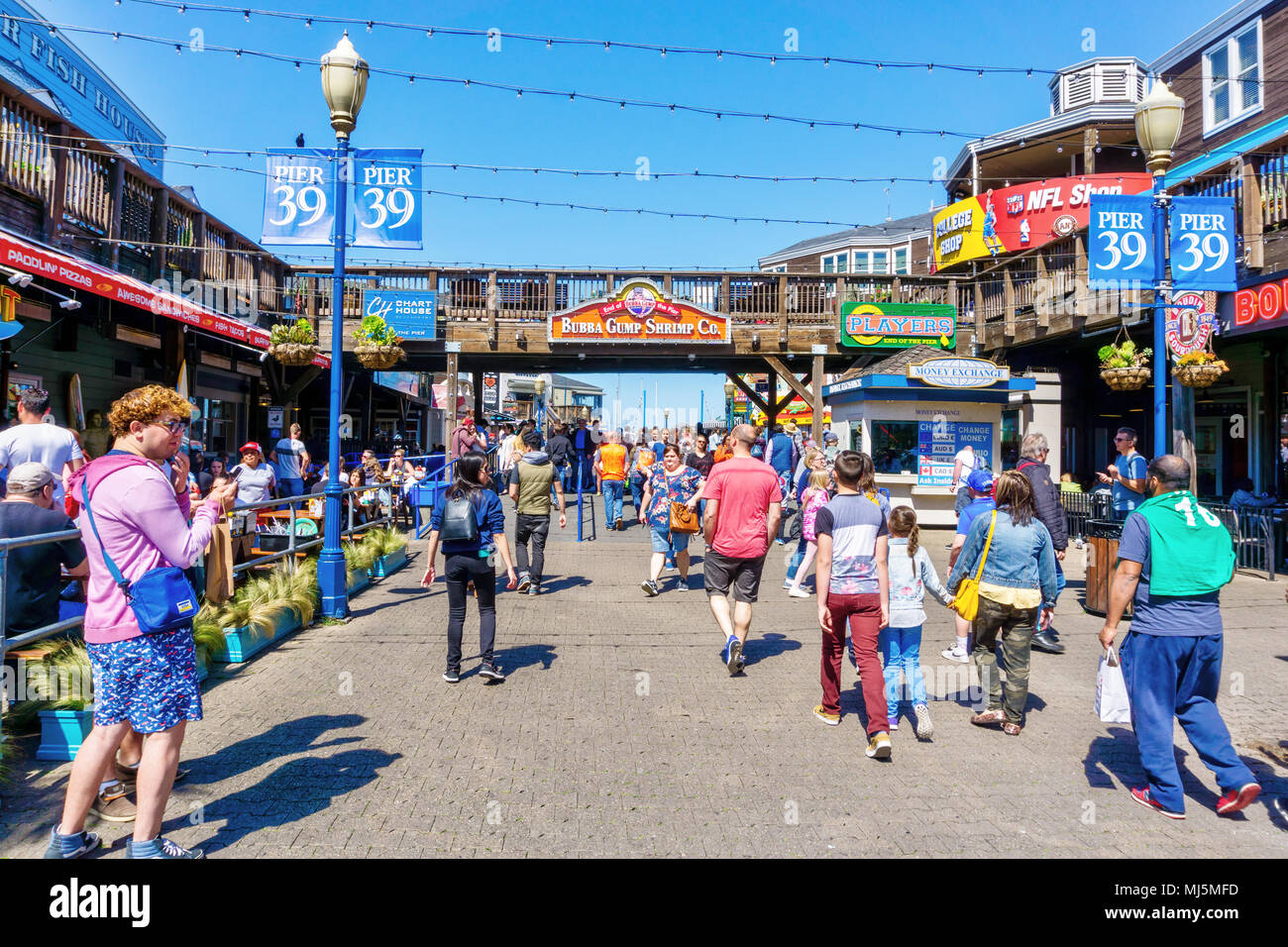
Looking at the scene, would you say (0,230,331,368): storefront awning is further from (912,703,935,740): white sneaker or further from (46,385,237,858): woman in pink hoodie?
(912,703,935,740): white sneaker

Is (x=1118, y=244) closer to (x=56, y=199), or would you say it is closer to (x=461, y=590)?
(x=461, y=590)

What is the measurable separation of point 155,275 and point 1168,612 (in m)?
13.3

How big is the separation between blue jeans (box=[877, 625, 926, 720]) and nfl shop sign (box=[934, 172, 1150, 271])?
640 inches

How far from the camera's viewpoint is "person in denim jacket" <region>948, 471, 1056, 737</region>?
523 cm

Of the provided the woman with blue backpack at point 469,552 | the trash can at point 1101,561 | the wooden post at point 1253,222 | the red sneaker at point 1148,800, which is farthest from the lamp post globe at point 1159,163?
the woman with blue backpack at point 469,552

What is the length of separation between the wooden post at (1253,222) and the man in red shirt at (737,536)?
9046mm

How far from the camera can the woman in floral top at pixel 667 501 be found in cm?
960

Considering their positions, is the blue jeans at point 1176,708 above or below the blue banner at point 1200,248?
below

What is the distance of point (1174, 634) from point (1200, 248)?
5862mm

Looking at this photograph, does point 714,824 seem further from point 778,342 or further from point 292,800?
point 778,342

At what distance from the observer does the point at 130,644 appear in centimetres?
333

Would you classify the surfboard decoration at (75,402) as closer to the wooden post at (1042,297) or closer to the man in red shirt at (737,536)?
the man in red shirt at (737,536)

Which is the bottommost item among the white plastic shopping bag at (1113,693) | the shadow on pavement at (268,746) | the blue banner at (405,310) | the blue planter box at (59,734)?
the shadow on pavement at (268,746)

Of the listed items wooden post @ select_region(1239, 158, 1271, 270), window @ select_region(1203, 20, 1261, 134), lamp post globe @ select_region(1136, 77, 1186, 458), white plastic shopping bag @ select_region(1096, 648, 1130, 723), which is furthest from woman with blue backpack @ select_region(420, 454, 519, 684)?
window @ select_region(1203, 20, 1261, 134)
